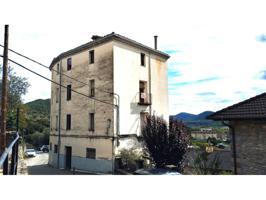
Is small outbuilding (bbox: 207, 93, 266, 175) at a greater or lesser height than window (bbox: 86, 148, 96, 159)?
greater

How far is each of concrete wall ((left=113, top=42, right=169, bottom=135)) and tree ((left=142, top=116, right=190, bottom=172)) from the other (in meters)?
0.19

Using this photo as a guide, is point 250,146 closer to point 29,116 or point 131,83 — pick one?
point 131,83

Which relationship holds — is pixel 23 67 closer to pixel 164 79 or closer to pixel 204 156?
pixel 164 79

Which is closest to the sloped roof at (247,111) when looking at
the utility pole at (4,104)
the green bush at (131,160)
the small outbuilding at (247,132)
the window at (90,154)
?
the small outbuilding at (247,132)

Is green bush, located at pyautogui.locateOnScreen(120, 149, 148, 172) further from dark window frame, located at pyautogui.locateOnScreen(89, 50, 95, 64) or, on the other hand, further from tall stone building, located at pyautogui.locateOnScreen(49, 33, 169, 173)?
dark window frame, located at pyautogui.locateOnScreen(89, 50, 95, 64)

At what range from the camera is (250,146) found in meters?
3.52

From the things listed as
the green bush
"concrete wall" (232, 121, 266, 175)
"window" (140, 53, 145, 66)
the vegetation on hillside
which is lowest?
the green bush

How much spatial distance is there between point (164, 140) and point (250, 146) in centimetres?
207

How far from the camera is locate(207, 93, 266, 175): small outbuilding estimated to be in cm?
329

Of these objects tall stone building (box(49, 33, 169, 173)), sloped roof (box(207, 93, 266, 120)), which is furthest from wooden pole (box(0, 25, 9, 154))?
sloped roof (box(207, 93, 266, 120))

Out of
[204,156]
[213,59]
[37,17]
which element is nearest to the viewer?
[37,17]
